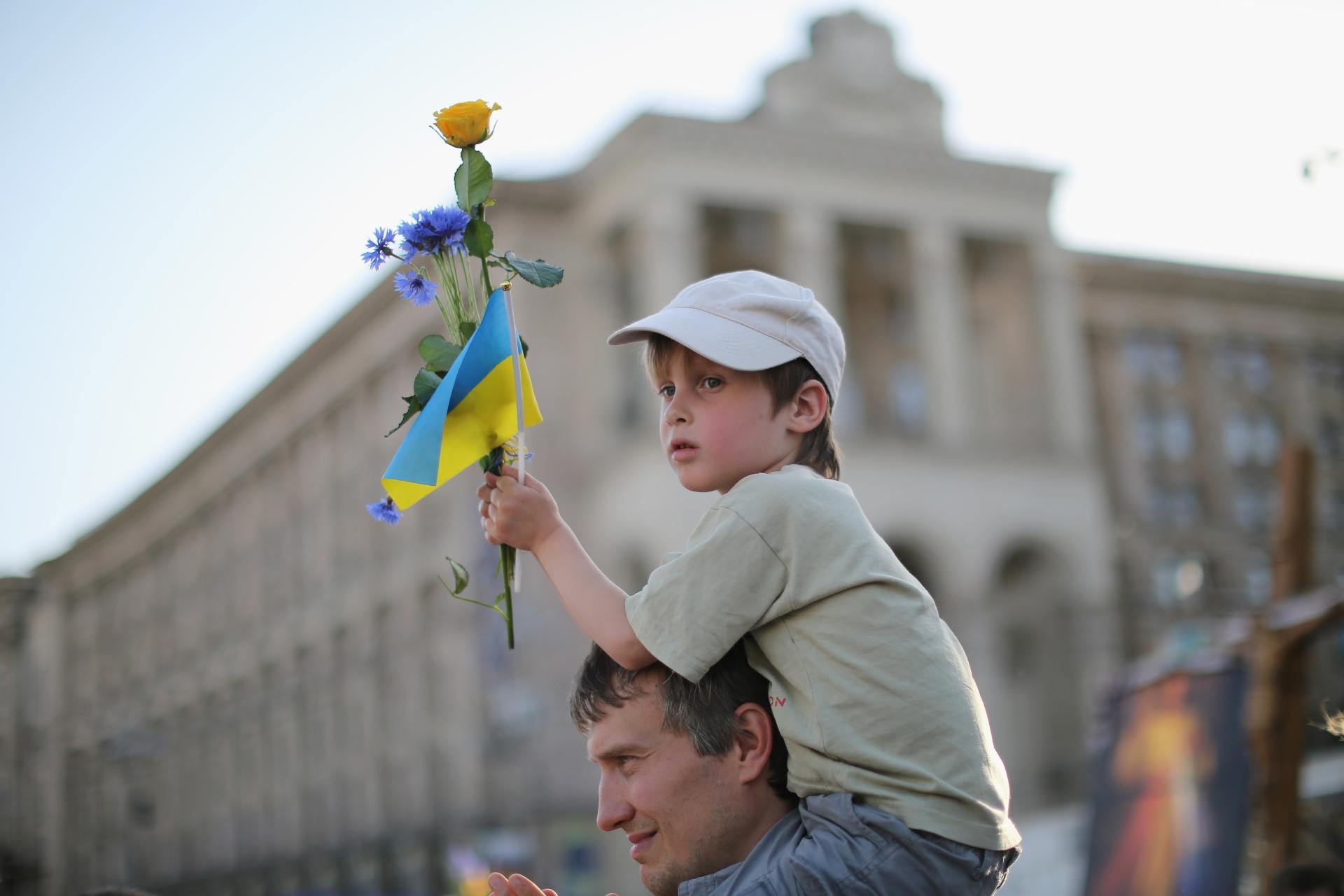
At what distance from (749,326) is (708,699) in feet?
2.47

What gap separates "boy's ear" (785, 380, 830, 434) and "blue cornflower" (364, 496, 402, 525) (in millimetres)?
857

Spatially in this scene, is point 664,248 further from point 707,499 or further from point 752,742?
point 752,742

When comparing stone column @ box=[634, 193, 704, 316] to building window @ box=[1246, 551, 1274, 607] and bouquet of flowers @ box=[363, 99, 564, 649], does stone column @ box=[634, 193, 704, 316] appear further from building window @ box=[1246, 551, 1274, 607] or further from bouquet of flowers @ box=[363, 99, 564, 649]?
bouquet of flowers @ box=[363, 99, 564, 649]

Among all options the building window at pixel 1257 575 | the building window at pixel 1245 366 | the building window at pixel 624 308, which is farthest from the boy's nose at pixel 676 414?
the building window at pixel 1245 366

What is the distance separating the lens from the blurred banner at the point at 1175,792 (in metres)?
8.98

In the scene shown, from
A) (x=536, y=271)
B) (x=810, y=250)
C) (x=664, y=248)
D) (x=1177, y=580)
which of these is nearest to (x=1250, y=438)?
(x=1177, y=580)

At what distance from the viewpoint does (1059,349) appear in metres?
48.2

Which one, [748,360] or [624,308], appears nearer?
[748,360]

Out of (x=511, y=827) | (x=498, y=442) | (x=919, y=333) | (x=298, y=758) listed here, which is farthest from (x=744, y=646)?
(x=298, y=758)

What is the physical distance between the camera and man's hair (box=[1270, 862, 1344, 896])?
7156 mm

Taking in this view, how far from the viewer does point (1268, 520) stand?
197 feet

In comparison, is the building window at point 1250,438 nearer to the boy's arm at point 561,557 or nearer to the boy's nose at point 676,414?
the boy's nose at point 676,414

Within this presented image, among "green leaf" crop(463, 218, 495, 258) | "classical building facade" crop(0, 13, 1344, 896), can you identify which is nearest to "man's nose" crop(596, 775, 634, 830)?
"green leaf" crop(463, 218, 495, 258)

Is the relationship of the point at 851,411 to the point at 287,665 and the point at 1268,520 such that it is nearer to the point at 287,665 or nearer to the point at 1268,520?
the point at 1268,520
